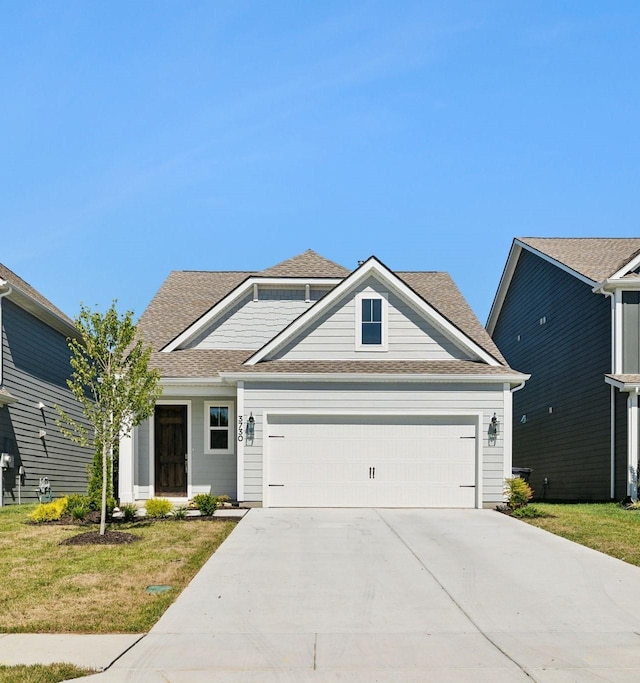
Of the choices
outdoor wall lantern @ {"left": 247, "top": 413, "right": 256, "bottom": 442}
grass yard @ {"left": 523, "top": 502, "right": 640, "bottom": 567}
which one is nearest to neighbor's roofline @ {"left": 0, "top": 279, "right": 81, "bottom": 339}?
outdoor wall lantern @ {"left": 247, "top": 413, "right": 256, "bottom": 442}

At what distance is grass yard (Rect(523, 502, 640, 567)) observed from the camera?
12.0 m

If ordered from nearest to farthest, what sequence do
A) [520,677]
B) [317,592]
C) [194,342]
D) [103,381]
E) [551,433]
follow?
[520,677] → [317,592] → [103,381] → [194,342] → [551,433]

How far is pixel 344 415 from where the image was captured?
1730cm

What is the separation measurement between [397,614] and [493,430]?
973cm

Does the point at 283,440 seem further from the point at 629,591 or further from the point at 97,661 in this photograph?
the point at 97,661

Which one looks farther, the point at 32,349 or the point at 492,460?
the point at 32,349

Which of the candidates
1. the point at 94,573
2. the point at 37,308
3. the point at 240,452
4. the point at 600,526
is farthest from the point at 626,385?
the point at 37,308

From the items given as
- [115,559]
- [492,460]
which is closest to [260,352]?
[492,460]

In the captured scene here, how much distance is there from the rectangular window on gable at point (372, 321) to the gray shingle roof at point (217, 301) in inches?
22.6

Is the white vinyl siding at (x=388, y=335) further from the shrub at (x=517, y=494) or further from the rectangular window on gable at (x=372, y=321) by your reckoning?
the shrub at (x=517, y=494)

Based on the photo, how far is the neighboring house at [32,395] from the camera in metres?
18.4

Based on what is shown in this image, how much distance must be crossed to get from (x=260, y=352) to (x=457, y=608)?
1013 cm

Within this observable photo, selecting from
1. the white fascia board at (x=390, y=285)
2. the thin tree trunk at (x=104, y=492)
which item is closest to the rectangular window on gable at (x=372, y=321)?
the white fascia board at (x=390, y=285)

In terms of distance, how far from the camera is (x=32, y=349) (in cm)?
2048
